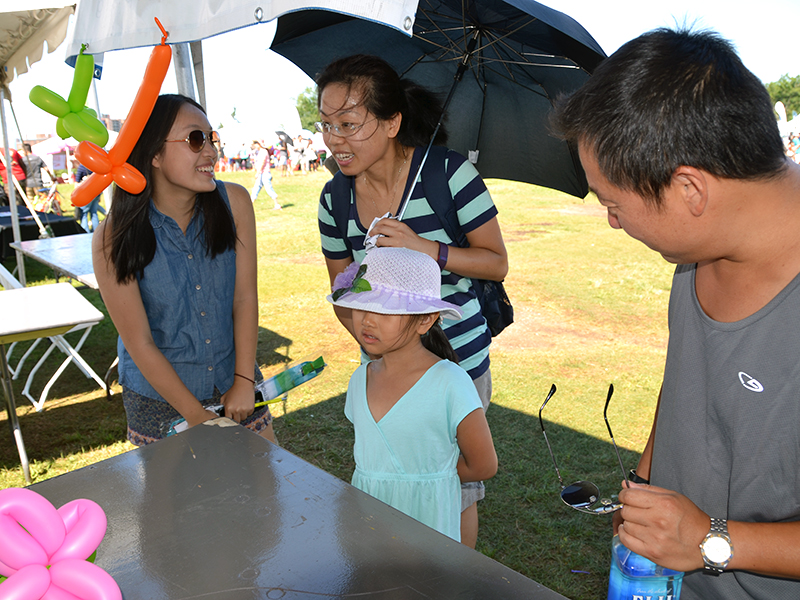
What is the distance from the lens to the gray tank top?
0.93 metres

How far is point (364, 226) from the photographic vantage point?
217 centimetres

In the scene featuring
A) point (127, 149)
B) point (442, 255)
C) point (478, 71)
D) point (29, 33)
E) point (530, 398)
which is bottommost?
point (530, 398)

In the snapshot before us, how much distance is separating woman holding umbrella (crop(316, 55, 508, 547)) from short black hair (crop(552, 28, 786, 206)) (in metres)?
1.04

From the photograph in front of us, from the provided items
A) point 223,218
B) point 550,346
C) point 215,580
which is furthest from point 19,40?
point 215,580

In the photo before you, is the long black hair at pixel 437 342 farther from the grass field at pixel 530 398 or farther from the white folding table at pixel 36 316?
the white folding table at pixel 36 316

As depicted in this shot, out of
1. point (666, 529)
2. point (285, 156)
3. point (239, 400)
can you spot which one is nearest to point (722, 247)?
point (666, 529)

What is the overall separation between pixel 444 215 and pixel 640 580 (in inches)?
52.1

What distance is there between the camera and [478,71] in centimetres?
262

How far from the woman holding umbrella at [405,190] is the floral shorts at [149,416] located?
0.77m

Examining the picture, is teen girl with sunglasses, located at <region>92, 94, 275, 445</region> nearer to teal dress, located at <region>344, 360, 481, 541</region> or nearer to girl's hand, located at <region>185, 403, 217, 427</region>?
girl's hand, located at <region>185, 403, 217, 427</region>

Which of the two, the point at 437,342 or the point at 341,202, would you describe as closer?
the point at 437,342

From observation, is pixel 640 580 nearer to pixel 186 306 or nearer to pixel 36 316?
pixel 186 306

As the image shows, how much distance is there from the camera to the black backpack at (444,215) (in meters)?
2.06

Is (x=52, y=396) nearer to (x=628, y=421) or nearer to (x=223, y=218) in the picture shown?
(x=223, y=218)
